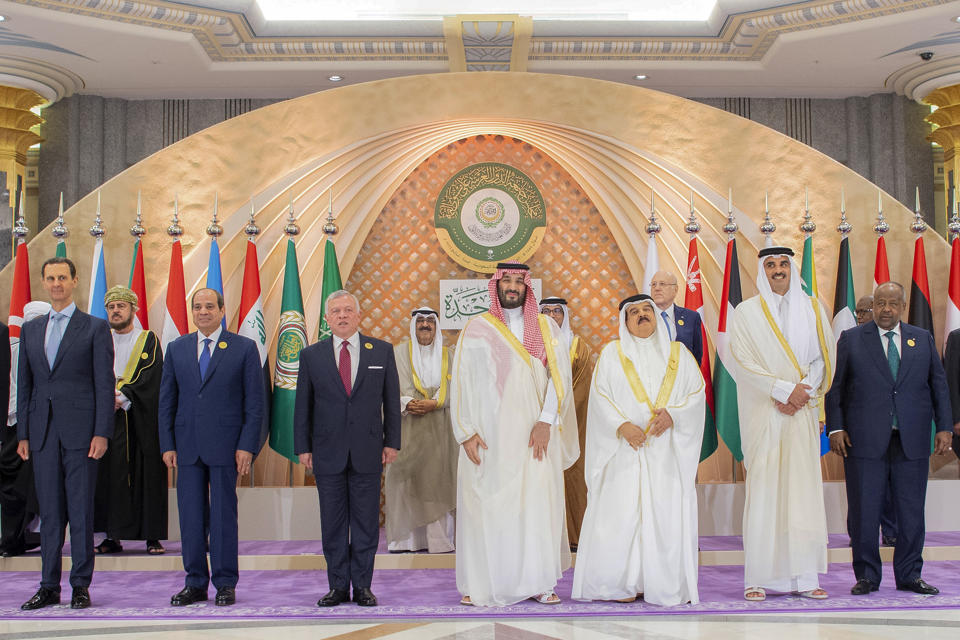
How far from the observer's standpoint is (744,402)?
3830mm

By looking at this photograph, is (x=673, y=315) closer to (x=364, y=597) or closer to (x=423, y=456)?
(x=423, y=456)

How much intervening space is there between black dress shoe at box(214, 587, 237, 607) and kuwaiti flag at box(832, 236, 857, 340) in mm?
3529

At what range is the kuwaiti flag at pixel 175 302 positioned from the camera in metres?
5.18

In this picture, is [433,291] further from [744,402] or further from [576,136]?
[744,402]

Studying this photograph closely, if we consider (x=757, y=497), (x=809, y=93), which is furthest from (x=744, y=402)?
(x=809, y=93)

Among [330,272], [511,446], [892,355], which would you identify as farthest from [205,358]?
[892,355]

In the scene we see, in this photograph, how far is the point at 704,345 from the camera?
4957 mm

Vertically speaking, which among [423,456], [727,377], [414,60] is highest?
[414,60]

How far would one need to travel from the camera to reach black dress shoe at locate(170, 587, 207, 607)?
3.47m

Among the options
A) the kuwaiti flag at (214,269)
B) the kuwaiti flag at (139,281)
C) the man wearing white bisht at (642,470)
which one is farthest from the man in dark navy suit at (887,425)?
the kuwaiti flag at (139,281)

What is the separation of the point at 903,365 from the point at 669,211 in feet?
7.36

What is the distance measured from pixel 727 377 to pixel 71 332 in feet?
10.6

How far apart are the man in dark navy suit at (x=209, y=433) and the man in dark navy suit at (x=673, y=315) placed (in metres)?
1.89

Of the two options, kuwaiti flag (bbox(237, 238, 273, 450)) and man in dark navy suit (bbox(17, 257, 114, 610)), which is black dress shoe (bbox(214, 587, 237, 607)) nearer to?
man in dark navy suit (bbox(17, 257, 114, 610))
